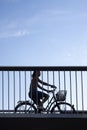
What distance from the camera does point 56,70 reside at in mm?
12773

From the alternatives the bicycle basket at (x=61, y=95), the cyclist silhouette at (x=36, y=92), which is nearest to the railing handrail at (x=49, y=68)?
the cyclist silhouette at (x=36, y=92)

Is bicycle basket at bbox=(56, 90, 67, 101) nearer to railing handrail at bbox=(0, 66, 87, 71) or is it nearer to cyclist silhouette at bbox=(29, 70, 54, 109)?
cyclist silhouette at bbox=(29, 70, 54, 109)

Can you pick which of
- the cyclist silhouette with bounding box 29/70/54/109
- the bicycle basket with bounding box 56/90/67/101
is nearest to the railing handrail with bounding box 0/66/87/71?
the cyclist silhouette with bounding box 29/70/54/109

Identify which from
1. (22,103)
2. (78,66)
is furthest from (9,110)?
(78,66)

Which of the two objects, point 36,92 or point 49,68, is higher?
point 49,68

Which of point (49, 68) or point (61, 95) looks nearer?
point (49, 68)

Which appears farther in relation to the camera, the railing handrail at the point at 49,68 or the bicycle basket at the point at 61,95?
the railing handrail at the point at 49,68

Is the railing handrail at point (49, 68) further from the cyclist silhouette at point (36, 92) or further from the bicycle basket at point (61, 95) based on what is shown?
the bicycle basket at point (61, 95)

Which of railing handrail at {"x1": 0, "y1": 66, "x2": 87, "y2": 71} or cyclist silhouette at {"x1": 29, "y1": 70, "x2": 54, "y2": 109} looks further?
railing handrail at {"x1": 0, "y1": 66, "x2": 87, "y2": 71}

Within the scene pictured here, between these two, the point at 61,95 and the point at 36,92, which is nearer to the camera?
the point at 36,92

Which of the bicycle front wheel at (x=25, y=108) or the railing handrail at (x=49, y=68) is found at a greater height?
the railing handrail at (x=49, y=68)

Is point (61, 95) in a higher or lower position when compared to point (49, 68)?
lower

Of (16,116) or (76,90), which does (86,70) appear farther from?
(16,116)

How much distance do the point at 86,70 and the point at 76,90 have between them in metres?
0.61
